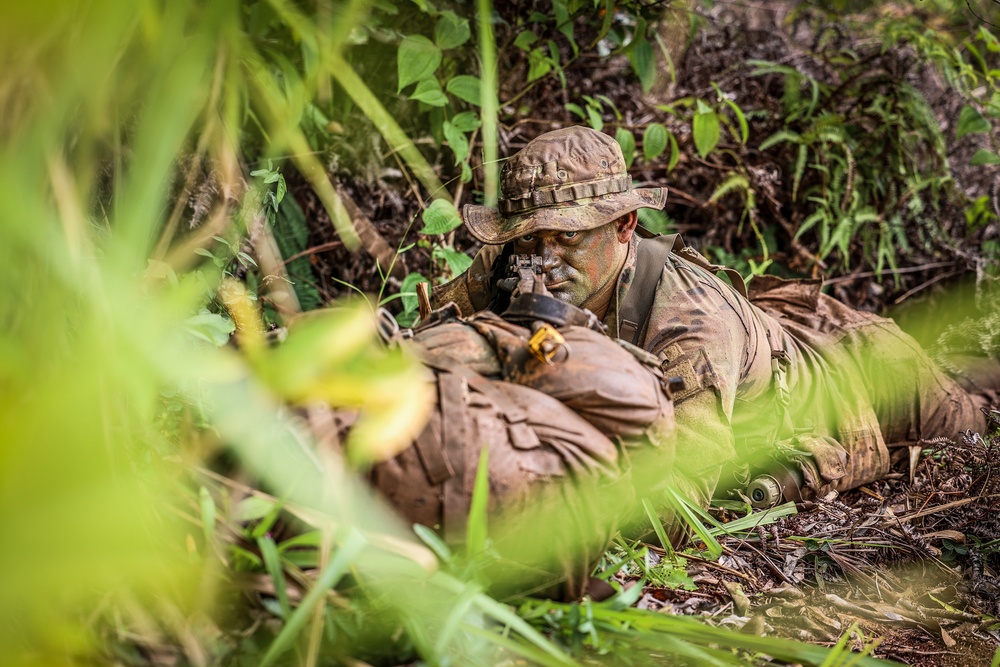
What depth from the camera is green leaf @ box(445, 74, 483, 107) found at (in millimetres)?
4141

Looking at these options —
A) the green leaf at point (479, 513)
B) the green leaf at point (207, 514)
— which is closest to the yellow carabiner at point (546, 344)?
the green leaf at point (479, 513)

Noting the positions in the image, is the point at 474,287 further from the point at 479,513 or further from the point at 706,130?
the point at 706,130

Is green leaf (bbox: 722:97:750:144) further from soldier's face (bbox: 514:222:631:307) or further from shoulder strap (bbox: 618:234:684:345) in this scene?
soldier's face (bbox: 514:222:631:307)

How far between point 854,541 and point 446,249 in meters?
2.23

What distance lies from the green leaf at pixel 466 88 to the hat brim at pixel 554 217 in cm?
118

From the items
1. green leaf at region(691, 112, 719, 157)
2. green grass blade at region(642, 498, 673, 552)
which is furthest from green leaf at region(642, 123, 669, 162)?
green grass blade at region(642, 498, 673, 552)

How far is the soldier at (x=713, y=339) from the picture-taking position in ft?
9.94

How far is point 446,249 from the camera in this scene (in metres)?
4.07

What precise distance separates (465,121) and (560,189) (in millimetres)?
→ 1429

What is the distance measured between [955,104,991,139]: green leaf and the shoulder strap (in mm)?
3240

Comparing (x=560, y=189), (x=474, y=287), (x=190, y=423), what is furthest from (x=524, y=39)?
(x=190, y=423)

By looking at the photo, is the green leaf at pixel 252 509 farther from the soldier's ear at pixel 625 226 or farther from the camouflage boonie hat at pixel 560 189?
the soldier's ear at pixel 625 226

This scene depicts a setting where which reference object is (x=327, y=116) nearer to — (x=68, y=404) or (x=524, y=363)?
(x=524, y=363)

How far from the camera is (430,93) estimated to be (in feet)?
13.4
